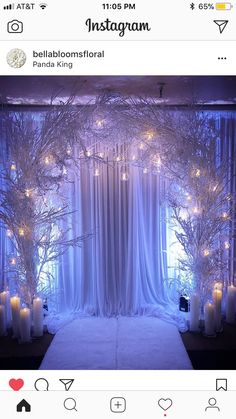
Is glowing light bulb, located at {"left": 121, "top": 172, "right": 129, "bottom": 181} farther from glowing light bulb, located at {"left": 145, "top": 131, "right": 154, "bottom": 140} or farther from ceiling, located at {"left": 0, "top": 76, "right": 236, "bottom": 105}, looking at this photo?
ceiling, located at {"left": 0, "top": 76, "right": 236, "bottom": 105}

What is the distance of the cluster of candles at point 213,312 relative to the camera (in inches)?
128

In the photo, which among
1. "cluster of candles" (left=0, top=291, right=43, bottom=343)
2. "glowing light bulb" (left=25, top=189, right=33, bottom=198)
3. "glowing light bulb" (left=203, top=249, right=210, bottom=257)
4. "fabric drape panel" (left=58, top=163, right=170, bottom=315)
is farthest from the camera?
"fabric drape panel" (left=58, top=163, right=170, bottom=315)

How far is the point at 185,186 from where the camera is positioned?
339 centimetres

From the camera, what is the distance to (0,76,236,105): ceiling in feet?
8.56
